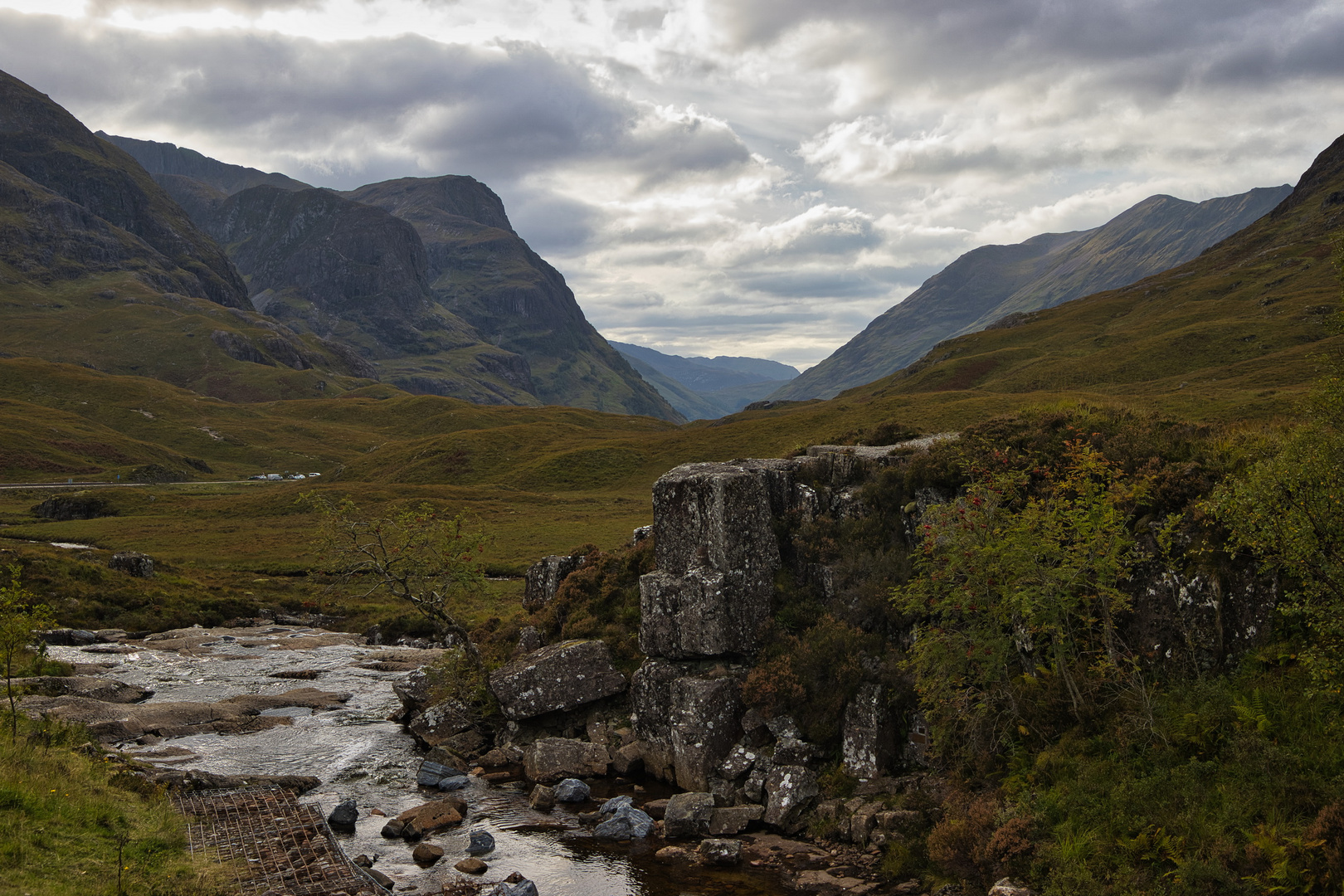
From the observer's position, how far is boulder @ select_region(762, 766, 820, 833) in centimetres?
2336

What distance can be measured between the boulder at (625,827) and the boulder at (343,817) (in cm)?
746

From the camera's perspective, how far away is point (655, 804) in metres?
25.0

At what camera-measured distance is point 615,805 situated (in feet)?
81.5

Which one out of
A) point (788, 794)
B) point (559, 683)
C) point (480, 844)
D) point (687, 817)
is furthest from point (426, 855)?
point (788, 794)

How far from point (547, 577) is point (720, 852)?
812 inches

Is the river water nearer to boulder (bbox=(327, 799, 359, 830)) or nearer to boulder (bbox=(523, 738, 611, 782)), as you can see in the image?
boulder (bbox=(327, 799, 359, 830))

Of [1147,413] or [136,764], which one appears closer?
[136,764]

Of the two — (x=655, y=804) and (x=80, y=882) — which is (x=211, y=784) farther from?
(x=655, y=804)

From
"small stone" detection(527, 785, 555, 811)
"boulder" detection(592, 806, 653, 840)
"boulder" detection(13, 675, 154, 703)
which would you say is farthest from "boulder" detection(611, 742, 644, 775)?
"boulder" detection(13, 675, 154, 703)

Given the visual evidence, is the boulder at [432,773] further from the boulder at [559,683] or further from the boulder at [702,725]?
the boulder at [702,725]

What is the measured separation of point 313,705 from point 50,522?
85.3 meters

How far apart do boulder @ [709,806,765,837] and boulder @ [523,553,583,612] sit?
17214 mm

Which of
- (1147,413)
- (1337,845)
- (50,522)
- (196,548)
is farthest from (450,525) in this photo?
(50,522)

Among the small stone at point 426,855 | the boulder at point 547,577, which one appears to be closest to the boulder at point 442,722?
the boulder at point 547,577
